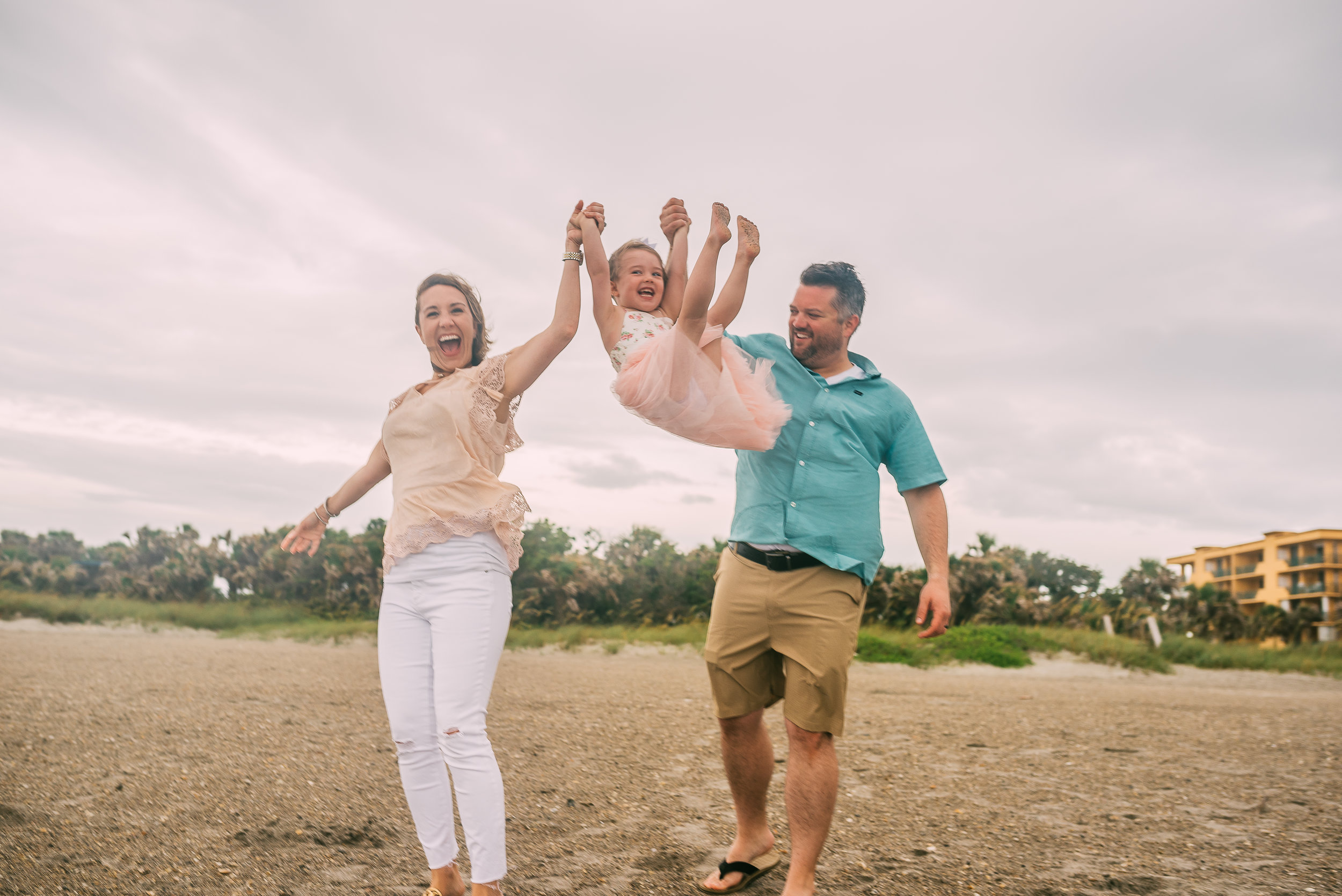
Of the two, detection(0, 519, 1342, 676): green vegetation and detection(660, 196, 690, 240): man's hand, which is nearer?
detection(660, 196, 690, 240): man's hand

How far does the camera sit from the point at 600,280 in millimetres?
3250

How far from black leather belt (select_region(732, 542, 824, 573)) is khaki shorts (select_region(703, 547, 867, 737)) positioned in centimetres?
2

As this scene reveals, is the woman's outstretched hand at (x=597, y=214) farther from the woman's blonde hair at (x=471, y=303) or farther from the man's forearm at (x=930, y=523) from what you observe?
the man's forearm at (x=930, y=523)

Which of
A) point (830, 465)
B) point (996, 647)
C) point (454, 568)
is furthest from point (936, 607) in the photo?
point (996, 647)

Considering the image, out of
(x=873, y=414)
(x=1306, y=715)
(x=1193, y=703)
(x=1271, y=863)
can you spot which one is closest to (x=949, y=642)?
(x=1193, y=703)

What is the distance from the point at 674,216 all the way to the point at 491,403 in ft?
3.18

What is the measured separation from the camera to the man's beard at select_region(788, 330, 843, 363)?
3.57 metres

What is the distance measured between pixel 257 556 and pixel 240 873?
21223mm

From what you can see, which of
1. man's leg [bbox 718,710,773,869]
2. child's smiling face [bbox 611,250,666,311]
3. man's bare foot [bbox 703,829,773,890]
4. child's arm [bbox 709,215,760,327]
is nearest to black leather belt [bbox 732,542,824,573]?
man's leg [bbox 718,710,773,869]

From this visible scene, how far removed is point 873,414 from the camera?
356 centimetres

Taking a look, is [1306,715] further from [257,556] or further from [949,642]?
[257,556]

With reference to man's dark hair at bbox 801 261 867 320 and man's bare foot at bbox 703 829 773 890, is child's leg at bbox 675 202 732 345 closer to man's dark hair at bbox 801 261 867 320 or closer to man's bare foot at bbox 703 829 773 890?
man's dark hair at bbox 801 261 867 320

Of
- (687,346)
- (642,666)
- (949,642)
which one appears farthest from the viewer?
(949,642)

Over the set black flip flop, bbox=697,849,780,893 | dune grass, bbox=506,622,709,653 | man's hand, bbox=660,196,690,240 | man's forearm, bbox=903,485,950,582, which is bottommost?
dune grass, bbox=506,622,709,653
